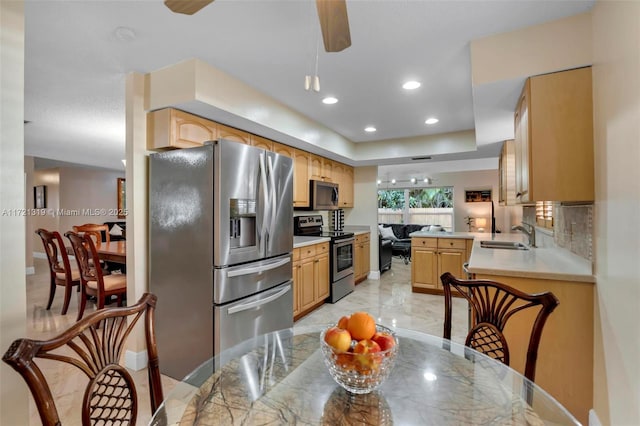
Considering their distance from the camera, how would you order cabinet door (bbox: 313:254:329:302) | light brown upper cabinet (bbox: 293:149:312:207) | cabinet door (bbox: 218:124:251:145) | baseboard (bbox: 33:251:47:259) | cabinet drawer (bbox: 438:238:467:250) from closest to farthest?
cabinet door (bbox: 218:124:251:145) < cabinet door (bbox: 313:254:329:302) < light brown upper cabinet (bbox: 293:149:312:207) < cabinet drawer (bbox: 438:238:467:250) < baseboard (bbox: 33:251:47:259)

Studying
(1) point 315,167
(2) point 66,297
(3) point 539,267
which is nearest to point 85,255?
(2) point 66,297

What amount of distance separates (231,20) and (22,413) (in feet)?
6.95

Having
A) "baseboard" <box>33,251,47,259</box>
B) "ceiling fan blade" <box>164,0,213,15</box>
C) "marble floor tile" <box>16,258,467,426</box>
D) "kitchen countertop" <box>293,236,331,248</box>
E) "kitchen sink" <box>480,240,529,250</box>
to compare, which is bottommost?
"marble floor tile" <box>16,258,467,426</box>

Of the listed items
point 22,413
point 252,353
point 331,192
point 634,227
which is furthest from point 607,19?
point 331,192

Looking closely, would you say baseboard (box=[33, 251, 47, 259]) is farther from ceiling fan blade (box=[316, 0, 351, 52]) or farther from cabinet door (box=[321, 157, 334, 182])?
ceiling fan blade (box=[316, 0, 351, 52])

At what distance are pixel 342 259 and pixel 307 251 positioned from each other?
3.06 feet

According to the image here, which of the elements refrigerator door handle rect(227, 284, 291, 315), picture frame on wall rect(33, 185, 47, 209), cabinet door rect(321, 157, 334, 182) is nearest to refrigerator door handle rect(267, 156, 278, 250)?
refrigerator door handle rect(227, 284, 291, 315)

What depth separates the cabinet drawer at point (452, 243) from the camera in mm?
4371

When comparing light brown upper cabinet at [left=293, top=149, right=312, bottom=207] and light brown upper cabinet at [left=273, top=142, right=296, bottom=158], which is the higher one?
light brown upper cabinet at [left=273, top=142, right=296, bottom=158]

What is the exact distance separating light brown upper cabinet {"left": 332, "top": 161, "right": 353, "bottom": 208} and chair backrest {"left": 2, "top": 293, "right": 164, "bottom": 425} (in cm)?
409

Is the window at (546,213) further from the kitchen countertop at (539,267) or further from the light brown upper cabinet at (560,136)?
the light brown upper cabinet at (560,136)

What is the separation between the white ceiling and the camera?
1.71m

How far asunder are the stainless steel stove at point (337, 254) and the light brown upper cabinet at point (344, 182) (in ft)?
2.22

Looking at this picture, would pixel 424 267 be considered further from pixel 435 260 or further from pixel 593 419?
pixel 593 419
